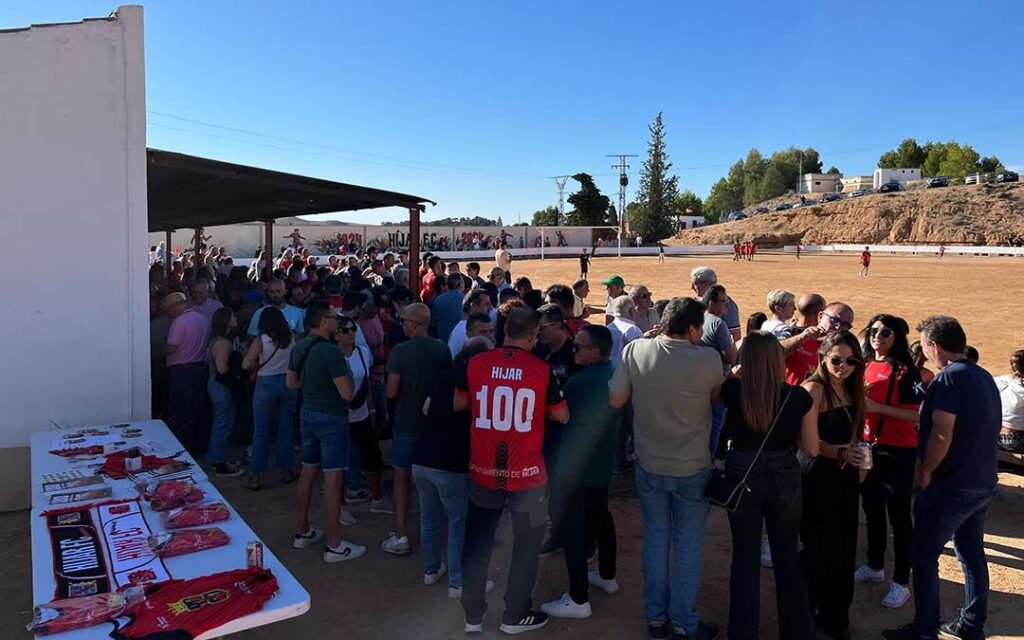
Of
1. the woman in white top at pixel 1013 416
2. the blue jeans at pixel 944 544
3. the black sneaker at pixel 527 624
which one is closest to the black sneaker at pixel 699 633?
the black sneaker at pixel 527 624

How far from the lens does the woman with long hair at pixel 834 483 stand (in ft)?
12.1

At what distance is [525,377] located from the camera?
360 centimetres

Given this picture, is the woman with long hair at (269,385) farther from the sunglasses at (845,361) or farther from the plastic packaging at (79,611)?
the sunglasses at (845,361)

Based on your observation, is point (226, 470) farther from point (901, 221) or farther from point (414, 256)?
point (901, 221)

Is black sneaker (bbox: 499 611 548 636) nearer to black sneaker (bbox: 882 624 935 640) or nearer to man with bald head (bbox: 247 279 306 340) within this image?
black sneaker (bbox: 882 624 935 640)

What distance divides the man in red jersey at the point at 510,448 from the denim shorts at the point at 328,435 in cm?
118

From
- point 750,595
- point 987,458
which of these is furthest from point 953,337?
point 750,595

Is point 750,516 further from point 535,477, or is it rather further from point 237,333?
point 237,333

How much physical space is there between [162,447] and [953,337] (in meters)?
4.90

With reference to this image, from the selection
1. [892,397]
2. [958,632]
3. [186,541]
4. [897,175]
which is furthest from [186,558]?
[897,175]

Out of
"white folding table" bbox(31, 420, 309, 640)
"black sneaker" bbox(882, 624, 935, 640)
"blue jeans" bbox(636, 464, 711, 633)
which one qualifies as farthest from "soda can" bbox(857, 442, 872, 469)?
"white folding table" bbox(31, 420, 309, 640)

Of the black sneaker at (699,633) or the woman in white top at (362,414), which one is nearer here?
the black sneaker at (699,633)

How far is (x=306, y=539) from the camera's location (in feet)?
16.3

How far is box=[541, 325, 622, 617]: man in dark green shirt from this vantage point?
3961 millimetres
